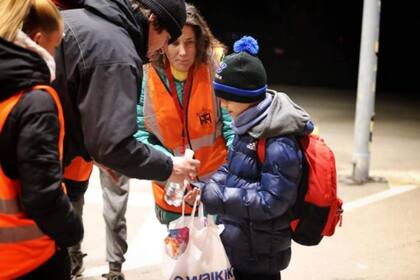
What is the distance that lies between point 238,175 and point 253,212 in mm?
207

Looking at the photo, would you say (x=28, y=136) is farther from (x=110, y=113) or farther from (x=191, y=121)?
(x=191, y=121)

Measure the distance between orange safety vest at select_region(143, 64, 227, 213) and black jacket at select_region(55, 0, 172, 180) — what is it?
101 cm

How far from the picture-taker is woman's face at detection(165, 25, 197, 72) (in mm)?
3564

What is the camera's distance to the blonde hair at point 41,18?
2.15 metres

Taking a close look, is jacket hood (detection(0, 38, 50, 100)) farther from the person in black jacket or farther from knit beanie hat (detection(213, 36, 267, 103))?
knit beanie hat (detection(213, 36, 267, 103))

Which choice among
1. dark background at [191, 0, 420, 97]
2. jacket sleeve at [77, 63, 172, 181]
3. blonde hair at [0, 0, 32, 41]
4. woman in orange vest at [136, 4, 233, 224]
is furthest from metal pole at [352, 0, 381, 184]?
dark background at [191, 0, 420, 97]

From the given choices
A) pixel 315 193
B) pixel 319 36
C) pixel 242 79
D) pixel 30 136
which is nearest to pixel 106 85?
pixel 30 136

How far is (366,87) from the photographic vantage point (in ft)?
23.7

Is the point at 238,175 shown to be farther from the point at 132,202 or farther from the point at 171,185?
the point at 132,202

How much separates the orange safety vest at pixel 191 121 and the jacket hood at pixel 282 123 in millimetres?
679

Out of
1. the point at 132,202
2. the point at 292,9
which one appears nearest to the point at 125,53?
the point at 132,202

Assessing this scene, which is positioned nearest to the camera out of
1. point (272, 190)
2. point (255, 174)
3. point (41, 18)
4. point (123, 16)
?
point (41, 18)

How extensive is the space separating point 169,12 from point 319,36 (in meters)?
17.6

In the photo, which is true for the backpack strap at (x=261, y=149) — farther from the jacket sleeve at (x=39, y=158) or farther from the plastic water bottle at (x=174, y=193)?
the jacket sleeve at (x=39, y=158)
